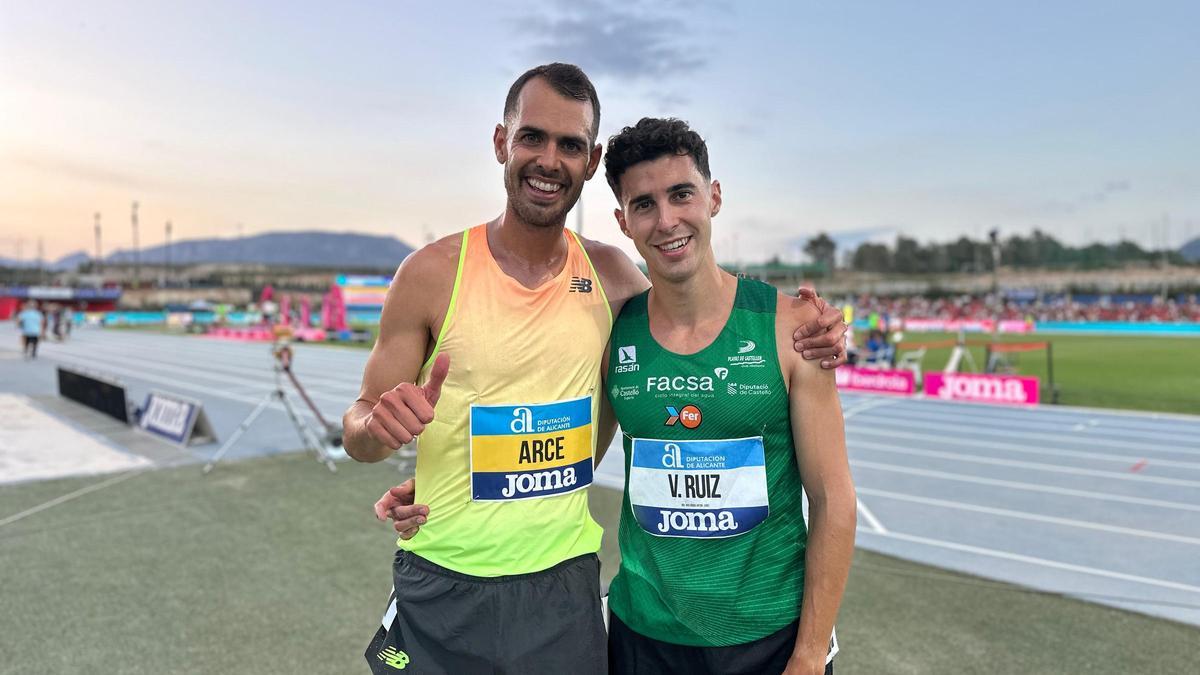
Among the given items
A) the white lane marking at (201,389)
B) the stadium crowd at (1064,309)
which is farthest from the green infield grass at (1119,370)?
the white lane marking at (201,389)

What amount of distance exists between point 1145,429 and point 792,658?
502 inches

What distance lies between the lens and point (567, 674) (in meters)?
2.02

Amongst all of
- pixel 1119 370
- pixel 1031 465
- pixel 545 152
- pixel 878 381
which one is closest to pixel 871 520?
pixel 1031 465

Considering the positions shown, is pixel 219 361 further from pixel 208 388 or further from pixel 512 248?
pixel 512 248

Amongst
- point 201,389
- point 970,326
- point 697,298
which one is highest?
point 697,298

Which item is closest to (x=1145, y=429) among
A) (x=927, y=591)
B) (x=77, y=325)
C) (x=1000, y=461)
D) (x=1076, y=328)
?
(x=1000, y=461)

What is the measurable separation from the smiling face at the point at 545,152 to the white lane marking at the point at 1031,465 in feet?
29.2

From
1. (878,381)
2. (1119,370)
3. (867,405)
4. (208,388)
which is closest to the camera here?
(867,405)

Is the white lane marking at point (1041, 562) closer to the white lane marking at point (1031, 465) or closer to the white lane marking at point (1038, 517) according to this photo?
the white lane marking at point (1038, 517)

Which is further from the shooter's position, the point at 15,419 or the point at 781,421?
the point at 15,419

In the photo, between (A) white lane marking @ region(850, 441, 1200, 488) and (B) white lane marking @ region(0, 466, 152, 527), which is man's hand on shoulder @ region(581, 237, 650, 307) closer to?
(B) white lane marking @ region(0, 466, 152, 527)

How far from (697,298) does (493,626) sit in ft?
3.61

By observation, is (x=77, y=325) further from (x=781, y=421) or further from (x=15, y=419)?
(x=781, y=421)

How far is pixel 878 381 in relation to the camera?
634 inches
